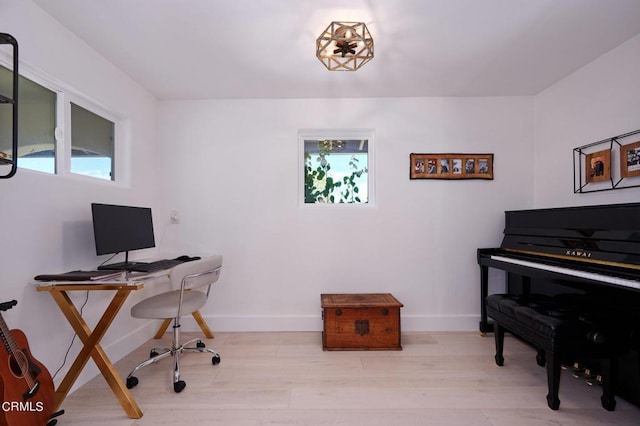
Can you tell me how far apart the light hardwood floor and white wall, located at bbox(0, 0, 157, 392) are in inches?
19.9

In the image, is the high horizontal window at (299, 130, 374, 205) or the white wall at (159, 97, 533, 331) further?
the high horizontal window at (299, 130, 374, 205)

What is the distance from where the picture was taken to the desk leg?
1756mm

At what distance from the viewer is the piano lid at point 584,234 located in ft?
5.88

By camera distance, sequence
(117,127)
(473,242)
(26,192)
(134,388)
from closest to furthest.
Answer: (26,192)
(134,388)
(117,127)
(473,242)

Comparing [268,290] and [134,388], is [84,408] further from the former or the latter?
[268,290]

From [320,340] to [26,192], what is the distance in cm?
245

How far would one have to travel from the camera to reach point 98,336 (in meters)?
1.78

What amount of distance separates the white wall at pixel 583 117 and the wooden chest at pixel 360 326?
1.85 m

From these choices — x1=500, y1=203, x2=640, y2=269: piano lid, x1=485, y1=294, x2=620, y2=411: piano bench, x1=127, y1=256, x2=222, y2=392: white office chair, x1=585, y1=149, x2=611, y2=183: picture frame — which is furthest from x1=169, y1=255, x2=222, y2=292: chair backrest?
x1=585, y1=149, x2=611, y2=183: picture frame

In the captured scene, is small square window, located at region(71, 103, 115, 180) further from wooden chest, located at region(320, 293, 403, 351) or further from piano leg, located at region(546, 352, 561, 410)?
piano leg, located at region(546, 352, 561, 410)

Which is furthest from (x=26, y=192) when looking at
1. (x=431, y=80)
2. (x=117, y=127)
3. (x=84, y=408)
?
(x=431, y=80)

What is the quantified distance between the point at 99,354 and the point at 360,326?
1909mm

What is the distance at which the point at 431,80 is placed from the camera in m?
2.71

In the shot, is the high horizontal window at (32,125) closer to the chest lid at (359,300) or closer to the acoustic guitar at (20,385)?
the acoustic guitar at (20,385)
